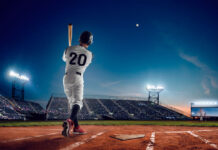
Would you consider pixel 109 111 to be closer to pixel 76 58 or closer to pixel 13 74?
pixel 13 74

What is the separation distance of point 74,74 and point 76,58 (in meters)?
0.37

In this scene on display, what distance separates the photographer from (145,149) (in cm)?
225

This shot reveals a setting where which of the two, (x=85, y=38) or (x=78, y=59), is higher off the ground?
(x=85, y=38)

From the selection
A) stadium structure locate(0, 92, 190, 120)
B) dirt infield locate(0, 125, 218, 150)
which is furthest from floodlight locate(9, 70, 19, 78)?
dirt infield locate(0, 125, 218, 150)

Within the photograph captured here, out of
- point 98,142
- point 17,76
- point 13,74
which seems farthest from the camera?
point 17,76

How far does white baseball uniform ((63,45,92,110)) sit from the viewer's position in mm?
3457

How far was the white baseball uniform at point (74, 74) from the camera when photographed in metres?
3.46

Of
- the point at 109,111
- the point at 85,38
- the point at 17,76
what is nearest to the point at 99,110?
the point at 109,111

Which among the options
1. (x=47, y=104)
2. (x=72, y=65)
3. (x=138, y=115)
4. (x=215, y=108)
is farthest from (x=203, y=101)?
(x=72, y=65)

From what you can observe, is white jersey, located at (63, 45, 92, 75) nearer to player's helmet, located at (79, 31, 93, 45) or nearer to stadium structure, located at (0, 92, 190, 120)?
player's helmet, located at (79, 31, 93, 45)

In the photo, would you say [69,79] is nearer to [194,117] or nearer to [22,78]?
[22,78]

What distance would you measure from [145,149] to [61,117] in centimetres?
2862

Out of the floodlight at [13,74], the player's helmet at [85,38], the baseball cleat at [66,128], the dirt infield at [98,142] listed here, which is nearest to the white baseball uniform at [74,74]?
the player's helmet at [85,38]

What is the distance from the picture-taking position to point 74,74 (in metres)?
3.46
